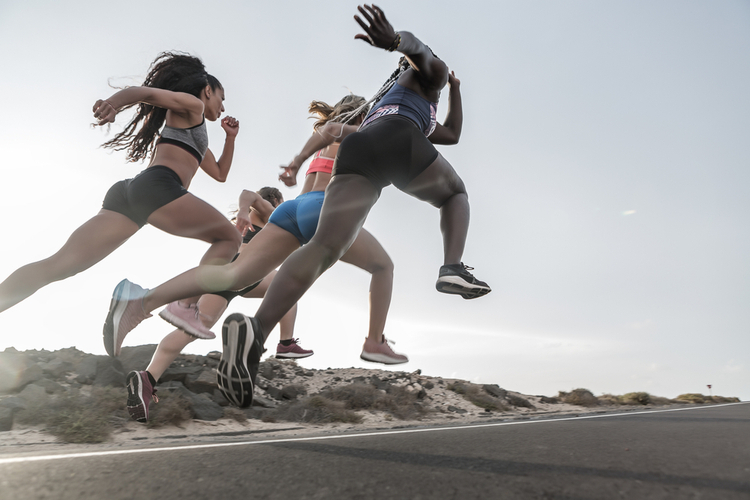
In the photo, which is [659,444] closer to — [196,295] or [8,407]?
[196,295]

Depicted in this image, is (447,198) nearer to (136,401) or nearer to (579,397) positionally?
(136,401)

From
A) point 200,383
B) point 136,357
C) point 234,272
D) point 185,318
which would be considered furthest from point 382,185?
point 136,357

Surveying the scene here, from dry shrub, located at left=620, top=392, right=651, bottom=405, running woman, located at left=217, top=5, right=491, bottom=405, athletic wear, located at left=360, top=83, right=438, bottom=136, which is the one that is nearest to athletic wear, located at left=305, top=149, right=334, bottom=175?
running woman, located at left=217, top=5, right=491, bottom=405

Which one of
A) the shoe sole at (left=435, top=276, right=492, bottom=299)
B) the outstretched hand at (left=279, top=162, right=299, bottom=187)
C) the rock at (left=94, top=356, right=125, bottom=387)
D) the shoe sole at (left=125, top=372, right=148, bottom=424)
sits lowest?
the shoe sole at (left=125, top=372, right=148, bottom=424)

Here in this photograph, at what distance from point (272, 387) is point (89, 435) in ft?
18.8

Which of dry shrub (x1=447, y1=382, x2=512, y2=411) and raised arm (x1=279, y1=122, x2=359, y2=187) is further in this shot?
dry shrub (x1=447, y1=382, x2=512, y2=411)

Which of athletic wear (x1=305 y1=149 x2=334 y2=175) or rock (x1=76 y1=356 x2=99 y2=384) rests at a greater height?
athletic wear (x1=305 y1=149 x2=334 y2=175)

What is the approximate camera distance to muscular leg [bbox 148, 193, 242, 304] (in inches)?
130

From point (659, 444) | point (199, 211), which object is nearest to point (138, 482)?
point (199, 211)

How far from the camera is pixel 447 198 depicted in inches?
107

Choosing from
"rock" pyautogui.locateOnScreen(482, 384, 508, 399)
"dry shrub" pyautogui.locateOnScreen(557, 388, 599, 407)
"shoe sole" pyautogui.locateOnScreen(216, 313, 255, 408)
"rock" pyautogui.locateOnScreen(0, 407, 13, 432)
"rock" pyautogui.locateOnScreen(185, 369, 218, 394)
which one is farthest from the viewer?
"dry shrub" pyautogui.locateOnScreen(557, 388, 599, 407)

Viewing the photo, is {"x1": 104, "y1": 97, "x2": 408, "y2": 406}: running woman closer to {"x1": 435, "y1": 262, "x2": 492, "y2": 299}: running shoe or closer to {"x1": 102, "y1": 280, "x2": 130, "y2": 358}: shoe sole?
{"x1": 102, "y1": 280, "x2": 130, "y2": 358}: shoe sole

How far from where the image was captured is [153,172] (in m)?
3.31

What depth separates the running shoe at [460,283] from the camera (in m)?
2.44
